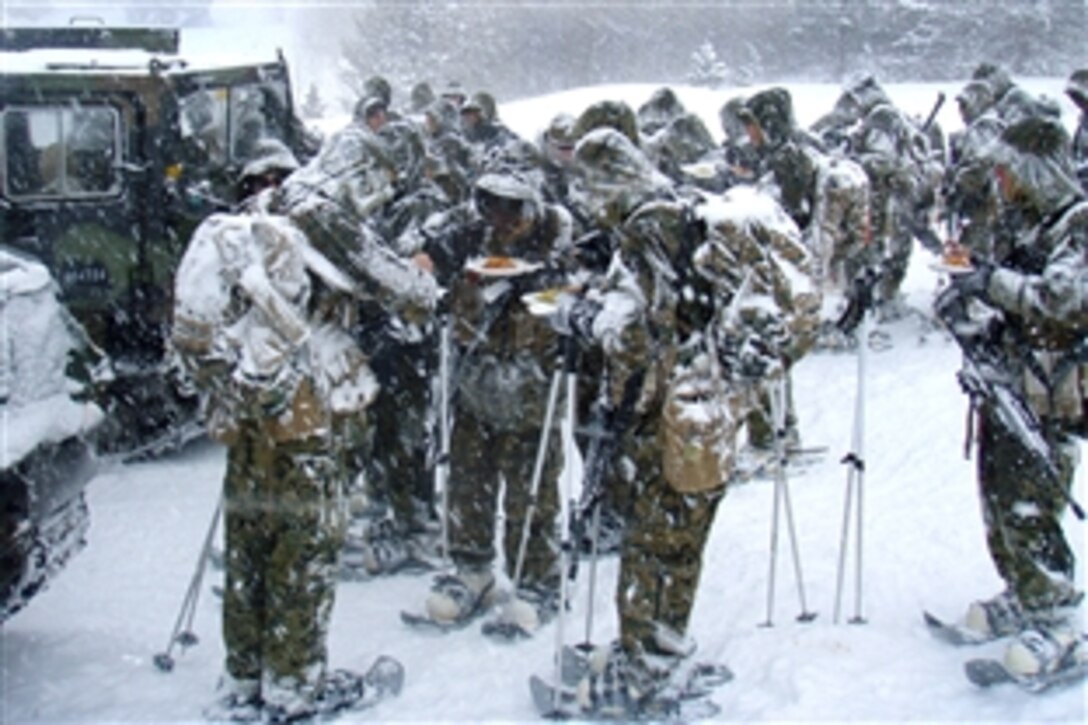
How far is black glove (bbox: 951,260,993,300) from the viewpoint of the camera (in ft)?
15.1

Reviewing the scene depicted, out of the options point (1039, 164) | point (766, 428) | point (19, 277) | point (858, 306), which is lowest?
point (766, 428)

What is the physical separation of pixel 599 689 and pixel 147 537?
3428 millimetres

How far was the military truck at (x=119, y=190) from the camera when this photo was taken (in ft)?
23.4

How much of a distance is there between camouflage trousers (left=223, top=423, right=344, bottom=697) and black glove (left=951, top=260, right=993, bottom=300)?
9.20ft

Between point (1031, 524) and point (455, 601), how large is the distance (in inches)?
105

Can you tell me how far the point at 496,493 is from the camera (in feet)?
17.9

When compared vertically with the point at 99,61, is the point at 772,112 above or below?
below

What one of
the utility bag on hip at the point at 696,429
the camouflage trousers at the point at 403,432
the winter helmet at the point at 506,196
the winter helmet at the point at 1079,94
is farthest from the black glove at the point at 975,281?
the winter helmet at the point at 1079,94

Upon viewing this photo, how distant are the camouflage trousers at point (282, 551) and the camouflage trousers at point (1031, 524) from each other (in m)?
2.86

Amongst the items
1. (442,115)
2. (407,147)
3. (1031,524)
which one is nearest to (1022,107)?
(1031,524)

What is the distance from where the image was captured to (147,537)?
21.6 feet

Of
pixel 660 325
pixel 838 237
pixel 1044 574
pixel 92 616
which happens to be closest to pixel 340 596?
pixel 92 616

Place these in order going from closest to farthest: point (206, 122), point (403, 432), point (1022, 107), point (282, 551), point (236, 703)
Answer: point (282, 551) → point (236, 703) → point (1022, 107) → point (403, 432) → point (206, 122)

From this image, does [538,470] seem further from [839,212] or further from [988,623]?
[839,212]
